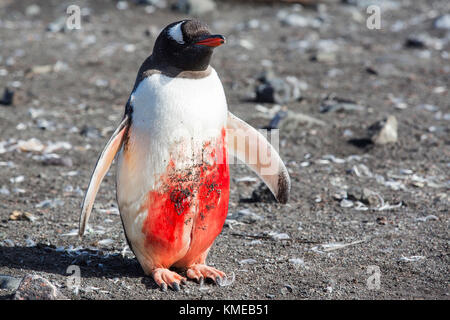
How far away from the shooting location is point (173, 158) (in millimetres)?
3512

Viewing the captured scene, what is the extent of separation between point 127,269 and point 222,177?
82cm

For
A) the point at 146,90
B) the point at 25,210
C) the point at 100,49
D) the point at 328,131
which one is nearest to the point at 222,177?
the point at 146,90

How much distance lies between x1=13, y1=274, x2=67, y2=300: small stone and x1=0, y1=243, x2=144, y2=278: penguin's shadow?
470 millimetres

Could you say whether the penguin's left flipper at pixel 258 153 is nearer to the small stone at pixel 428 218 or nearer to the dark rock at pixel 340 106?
the small stone at pixel 428 218

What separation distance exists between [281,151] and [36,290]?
12.1ft

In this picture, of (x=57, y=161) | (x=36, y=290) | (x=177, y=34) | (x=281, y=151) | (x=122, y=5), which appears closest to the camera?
(x=36, y=290)

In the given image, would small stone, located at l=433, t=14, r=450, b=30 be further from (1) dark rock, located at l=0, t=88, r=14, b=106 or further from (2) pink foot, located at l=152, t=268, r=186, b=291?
(2) pink foot, located at l=152, t=268, r=186, b=291

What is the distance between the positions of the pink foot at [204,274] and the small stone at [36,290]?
74 cm

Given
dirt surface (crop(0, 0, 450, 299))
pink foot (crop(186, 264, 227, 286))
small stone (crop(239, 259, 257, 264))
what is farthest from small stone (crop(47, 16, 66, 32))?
pink foot (crop(186, 264, 227, 286))

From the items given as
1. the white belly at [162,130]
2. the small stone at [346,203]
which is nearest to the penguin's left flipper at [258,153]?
the white belly at [162,130]

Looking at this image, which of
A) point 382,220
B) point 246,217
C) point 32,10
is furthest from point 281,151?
point 32,10

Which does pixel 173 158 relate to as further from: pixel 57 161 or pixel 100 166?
pixel 57 161

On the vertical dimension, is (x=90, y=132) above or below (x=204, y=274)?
below

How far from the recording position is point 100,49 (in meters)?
10.6
